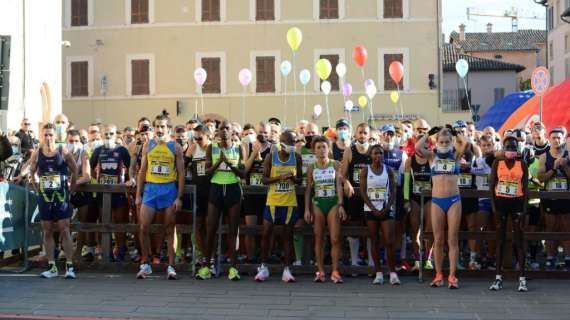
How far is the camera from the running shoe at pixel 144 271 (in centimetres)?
1075

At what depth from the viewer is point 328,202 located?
10.6 meters

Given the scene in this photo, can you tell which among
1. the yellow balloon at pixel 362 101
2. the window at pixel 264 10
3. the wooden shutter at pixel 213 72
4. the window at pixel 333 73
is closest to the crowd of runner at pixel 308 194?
the yellow balloon at pixel 362 101

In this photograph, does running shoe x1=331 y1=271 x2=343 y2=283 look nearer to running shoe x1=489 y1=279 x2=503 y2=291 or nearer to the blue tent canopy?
running shoe x1=489 y1=279 x2=503 y2=291

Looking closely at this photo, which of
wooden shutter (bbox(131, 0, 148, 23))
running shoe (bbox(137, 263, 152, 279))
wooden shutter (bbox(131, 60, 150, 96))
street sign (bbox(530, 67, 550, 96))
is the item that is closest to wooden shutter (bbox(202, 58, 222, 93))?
wooden shutter (bbox(131, 60, 150, 96))

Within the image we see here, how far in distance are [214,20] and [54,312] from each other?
33268 millimetres

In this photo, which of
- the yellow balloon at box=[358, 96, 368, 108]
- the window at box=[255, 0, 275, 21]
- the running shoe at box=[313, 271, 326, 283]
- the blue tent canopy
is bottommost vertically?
the running shoe at box=[313, 271, 326, 283]

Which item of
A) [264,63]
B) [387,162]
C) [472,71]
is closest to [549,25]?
[472,71]

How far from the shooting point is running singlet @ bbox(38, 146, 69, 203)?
10.7 metres

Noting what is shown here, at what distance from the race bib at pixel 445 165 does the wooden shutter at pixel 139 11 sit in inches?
1281

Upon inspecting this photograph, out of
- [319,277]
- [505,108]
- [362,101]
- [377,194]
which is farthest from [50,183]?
[362,101]

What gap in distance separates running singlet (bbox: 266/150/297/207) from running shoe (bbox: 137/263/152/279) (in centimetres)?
183

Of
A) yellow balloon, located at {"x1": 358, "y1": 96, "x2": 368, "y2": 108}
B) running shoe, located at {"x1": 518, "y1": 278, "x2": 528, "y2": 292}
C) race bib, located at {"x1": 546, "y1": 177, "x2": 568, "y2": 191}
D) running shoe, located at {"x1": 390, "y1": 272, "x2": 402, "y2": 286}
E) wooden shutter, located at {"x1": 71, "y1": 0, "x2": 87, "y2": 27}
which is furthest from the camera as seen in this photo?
wooden shutter, located at {"x1": 71, "y1": 0, "x2": 87, "y2": 27}

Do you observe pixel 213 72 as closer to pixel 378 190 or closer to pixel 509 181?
pixel 378 190

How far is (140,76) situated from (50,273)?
1210 inches
